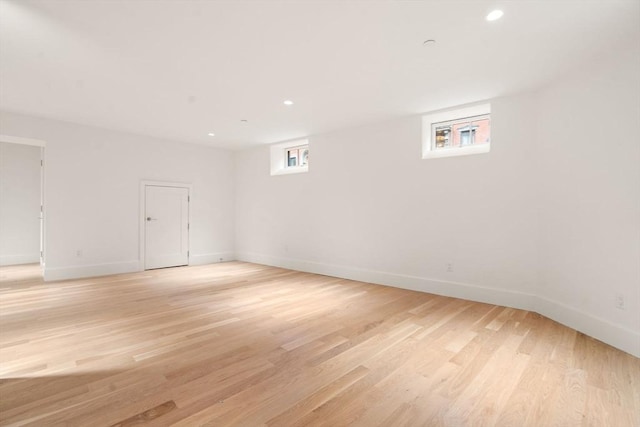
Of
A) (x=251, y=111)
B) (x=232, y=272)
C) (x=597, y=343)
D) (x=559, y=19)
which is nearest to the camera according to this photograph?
(x=559, y=19)

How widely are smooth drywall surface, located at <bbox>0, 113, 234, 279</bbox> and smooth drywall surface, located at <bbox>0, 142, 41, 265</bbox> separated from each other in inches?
119

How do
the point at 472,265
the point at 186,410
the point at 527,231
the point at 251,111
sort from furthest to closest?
the point at 251,111 < the point at 472,265 < the point at 527,231 < the point at 186,410

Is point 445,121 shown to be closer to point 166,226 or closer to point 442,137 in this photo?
point 442,137

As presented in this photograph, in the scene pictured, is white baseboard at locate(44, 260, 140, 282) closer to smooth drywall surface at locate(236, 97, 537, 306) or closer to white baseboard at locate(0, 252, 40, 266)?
smooth drywall surface at locate(236, 97, 537, 306)

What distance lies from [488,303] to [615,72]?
278 centimetres

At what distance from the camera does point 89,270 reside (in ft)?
17.6

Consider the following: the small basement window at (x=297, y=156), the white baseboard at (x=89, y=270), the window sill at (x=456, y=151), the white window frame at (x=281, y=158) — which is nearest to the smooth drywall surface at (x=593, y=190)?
the window sill at (x=456, y=151)

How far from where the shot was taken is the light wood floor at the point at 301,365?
5.58ft

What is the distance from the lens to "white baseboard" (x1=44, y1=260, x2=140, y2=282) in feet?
16.5

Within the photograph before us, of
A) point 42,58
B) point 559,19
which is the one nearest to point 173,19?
point 42,58

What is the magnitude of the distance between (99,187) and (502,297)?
22.6ft

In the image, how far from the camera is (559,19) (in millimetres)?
2262

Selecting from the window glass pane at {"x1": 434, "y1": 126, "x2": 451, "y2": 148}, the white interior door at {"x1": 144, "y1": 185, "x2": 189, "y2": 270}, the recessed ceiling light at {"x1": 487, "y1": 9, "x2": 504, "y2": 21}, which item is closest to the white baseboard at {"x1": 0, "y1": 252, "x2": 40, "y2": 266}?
the white interior door at {"x1": 144, "y1": 185, "x2": 189, "y2": 270}

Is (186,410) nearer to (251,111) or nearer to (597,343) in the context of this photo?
(597,343)
